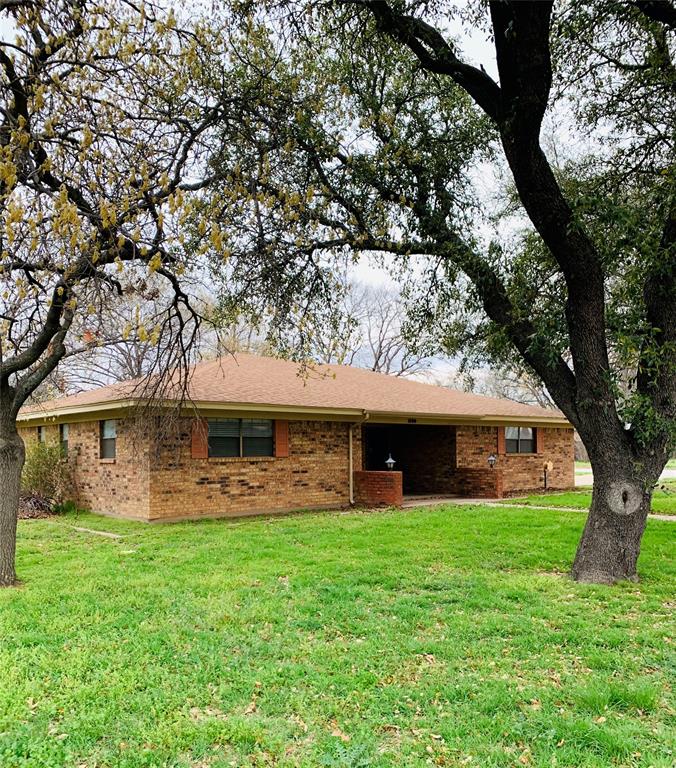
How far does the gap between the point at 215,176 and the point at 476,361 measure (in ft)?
15.5

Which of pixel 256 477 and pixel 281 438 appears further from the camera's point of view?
pixel 281 438

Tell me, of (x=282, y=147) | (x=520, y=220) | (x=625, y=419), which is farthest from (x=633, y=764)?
(x=520, y=220)

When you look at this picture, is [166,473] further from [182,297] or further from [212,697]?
[212,697]

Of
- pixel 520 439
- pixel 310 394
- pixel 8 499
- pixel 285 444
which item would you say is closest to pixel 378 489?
pixel 285 444

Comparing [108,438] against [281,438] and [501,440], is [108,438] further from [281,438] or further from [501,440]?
[501,440]

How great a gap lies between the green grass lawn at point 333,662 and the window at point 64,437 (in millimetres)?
7661

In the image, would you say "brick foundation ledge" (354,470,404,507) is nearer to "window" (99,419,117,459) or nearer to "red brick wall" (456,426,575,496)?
"red brick wall" (456,426,575,496)

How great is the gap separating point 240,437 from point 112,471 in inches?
115

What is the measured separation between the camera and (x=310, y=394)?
1558 cm

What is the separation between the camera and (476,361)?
964 cm

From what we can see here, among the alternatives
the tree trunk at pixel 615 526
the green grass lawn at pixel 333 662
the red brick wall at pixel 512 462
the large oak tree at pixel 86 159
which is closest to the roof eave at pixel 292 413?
the red brick wall at pixel 512 462

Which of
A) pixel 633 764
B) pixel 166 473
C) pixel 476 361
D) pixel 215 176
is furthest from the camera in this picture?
pixel 166 473

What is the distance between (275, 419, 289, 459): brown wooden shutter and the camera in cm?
1429

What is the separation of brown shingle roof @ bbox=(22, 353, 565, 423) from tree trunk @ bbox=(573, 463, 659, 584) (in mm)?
5796
